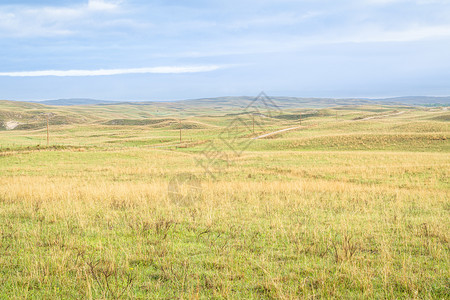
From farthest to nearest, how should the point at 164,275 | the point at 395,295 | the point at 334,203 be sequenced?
the point at 334,203, the point at 164,275, the point at 395,295

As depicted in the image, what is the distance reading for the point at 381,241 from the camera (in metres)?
6.65

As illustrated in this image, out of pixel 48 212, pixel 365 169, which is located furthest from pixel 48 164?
pixel 365 169

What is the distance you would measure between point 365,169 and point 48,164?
95.7ft

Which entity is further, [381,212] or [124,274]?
[381,212]

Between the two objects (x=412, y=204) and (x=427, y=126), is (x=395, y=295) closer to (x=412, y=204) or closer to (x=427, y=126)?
(x=412, y=204)

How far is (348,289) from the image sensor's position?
4734 mm

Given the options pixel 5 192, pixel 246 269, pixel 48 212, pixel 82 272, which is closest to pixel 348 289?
pixel 246 269

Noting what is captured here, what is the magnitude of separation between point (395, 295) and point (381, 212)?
234 inches

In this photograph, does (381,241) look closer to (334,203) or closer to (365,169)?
(334,203)

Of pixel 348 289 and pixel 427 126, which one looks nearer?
pixel 348 289

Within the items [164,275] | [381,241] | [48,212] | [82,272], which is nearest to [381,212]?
[381,241]

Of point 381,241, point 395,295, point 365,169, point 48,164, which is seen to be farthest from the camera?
point 48,164

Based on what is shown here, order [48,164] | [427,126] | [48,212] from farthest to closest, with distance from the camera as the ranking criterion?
[427,126], [48,164], [48,212]

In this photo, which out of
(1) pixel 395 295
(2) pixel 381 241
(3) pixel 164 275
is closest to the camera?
(1) pixel 395 295
